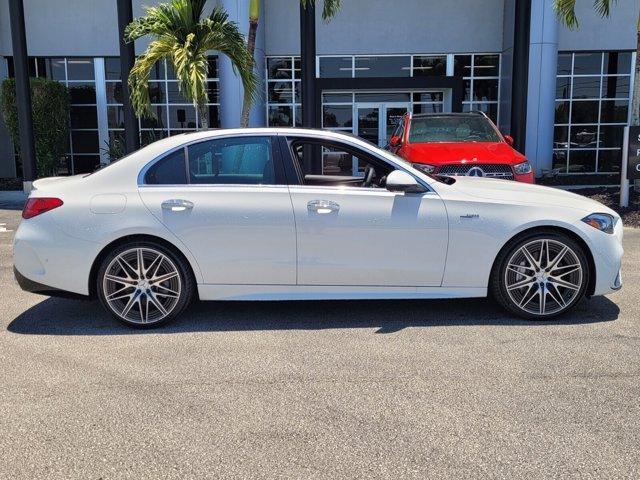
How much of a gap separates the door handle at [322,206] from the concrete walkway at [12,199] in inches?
412

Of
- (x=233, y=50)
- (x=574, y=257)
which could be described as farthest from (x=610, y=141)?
(x=574, y=257)

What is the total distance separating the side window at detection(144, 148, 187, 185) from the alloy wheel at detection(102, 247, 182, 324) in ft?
1.92

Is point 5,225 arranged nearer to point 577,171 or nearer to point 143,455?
point 143,455

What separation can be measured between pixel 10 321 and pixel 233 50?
6669 millimetres

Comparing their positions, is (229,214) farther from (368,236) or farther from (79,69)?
(79,69)

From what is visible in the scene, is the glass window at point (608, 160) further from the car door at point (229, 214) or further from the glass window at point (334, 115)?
the car door at point (229, 214)

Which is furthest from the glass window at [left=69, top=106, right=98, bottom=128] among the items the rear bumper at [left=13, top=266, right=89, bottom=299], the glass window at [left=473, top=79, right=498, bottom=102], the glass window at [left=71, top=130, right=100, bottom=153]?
the rear bumper at [left=13, top=266, right=89, bottom=299]

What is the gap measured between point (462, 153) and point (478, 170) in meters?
0.49

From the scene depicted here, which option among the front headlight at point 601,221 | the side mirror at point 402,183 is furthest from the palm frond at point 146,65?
the front headlight at point 601,221

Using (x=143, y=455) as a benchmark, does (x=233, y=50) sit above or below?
above

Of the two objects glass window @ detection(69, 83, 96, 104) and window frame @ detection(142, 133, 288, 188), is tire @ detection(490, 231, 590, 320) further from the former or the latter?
glass window @ detection(69, 83, 96, 104)

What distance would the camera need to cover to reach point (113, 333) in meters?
5.05

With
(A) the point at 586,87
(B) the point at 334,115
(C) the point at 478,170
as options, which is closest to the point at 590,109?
(A) the point at 586,87

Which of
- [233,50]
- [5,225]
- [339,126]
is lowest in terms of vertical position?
[5,225]
